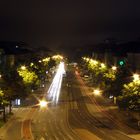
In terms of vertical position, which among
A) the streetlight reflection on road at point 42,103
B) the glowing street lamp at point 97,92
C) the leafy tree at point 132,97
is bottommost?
the streetlight reflection on road at point 42,103

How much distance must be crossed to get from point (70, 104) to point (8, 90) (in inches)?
808

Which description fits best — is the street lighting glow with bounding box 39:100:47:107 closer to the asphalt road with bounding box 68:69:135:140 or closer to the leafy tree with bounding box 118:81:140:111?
the asphalt road with bounding box 68:69:135:140

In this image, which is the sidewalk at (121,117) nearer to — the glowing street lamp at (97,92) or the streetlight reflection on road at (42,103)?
the streetlight reflection on road at (42,103)

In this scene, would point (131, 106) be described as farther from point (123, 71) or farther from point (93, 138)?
point (123, 71)

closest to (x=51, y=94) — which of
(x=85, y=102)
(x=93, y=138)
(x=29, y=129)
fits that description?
(x=85, y=102)

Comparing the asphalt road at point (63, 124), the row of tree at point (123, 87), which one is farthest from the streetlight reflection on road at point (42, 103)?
the row of tree at point (123, 87)

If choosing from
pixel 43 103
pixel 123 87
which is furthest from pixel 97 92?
pixel 123 87

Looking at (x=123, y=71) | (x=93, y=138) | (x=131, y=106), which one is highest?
(x=123, y=71)

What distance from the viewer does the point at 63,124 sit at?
62.9 m

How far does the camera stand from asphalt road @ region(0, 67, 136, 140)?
2098 inches

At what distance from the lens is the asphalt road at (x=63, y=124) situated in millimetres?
53281

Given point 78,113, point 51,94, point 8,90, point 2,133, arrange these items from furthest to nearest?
point 51,94, point 78,113, point 8,90, point 2,133

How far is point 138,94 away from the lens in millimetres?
56781

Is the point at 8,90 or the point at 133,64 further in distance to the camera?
the point at 133,64
